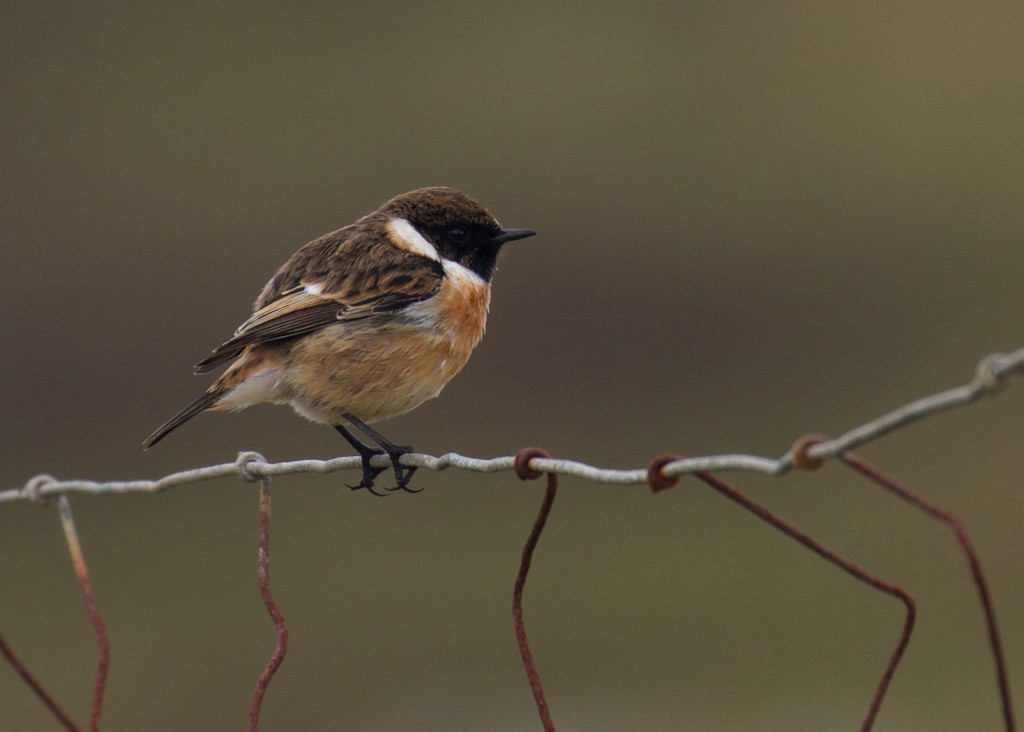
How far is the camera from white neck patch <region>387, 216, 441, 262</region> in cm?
645

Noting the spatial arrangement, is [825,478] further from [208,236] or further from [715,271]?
[208,236]

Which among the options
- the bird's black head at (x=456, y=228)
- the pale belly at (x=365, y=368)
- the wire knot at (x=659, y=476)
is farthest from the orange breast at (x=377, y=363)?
the wire knot at (x=659, y=476)

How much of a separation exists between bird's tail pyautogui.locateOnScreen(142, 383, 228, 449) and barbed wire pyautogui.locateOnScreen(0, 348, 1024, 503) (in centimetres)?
82

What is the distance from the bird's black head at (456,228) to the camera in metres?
6.55

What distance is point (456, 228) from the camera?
658 centimetres

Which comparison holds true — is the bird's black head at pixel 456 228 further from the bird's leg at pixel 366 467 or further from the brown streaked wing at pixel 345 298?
the bird's leg at pixel 366 467

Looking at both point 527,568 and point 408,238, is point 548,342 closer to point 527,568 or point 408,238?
point 408,238

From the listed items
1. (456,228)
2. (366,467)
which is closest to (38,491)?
(366,467)

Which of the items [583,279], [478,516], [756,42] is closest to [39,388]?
[478,516]

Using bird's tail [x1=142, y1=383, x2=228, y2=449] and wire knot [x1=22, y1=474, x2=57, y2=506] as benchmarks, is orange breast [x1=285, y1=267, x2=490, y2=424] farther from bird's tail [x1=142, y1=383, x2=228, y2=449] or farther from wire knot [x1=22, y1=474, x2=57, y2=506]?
wire knot [x1=22, y1=474, x2=57, y2=506]

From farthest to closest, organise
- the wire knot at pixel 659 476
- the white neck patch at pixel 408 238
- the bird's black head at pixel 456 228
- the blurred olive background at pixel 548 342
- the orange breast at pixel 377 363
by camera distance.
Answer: the blurred olive background at pixel 548 342 < the bird's black head at pixel 456 228 < the white neck patch at pixel 408 238 < the orange breast at pixel 377 363 < the wire knot at pixel 659 476

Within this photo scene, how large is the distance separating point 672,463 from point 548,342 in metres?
13.9

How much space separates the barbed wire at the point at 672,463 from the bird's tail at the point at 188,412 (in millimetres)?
816

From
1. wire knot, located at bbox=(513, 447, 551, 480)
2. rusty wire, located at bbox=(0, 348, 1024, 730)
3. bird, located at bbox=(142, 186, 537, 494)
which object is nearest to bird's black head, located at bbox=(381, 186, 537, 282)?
bird, located at bbox=(142, 186, 537, 494)
